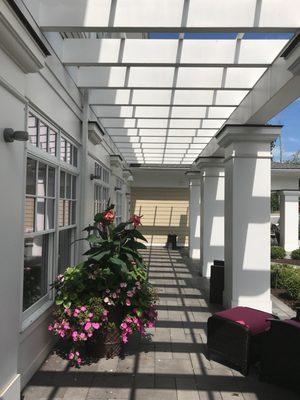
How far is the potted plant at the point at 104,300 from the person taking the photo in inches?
169

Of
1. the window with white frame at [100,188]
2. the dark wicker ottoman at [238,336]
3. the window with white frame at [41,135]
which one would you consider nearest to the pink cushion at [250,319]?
the dark wicker ottoman at [238,336]

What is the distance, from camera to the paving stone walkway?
12.1 ft

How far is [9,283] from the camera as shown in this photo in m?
3.24

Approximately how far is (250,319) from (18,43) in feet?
11.9

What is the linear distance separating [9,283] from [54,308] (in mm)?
1723

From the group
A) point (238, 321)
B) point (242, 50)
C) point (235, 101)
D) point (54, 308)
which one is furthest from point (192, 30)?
point (54, 308)

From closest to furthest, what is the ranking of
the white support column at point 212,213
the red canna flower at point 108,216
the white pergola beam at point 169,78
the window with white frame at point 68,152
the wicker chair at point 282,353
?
the wicker chair at point 282,353 < the red canna flower at point 108,216 < the window with white frame at point 68,152 < the white pergola beam at point 169,78 < the white support column at point 212,213

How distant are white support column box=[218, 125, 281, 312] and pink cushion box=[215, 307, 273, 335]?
1.72 metres

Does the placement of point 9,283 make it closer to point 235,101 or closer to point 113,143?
point 235,101

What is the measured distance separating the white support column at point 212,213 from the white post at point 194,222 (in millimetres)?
3553

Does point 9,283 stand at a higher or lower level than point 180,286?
higher

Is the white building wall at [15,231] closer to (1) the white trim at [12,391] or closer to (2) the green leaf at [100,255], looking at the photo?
(1) the white trim at [12,391]


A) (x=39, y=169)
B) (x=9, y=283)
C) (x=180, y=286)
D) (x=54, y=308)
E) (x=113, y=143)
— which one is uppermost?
(x=113, y=143)

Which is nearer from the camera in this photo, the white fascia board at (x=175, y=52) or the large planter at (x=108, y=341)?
the large planter at (x=108, y=341)
